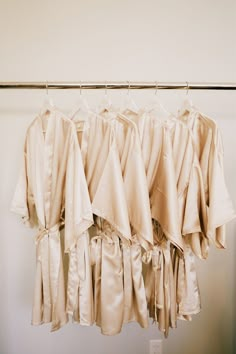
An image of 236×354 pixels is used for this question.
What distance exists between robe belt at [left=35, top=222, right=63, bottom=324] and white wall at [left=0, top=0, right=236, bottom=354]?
0.35 metres

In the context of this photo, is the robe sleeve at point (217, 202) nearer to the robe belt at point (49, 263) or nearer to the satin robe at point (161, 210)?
the satin robe at point (161, 210)

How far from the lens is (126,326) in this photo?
1.32 m

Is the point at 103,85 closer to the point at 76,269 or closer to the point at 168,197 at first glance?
the point at 168,197

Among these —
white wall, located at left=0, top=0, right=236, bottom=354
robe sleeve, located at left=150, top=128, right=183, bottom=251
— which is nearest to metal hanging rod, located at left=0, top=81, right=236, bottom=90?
robe sleeve, located at left=150, top=128, right=183, bottom=251

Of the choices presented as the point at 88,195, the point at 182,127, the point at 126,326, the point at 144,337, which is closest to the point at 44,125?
the point at 88,195

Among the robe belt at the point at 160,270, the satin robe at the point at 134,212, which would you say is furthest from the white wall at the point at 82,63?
the robe belt at the point at 160,270

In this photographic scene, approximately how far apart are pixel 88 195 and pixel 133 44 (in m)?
0.82

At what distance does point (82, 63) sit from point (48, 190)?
2.20 feet

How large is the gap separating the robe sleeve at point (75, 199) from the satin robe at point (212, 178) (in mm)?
452

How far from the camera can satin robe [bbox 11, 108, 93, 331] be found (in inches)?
36.5

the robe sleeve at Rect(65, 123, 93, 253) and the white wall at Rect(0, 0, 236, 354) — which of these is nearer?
the robe sleeve at Rect(65, 123, 93, 253)

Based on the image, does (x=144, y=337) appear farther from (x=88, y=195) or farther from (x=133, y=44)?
(x=133, y=44)

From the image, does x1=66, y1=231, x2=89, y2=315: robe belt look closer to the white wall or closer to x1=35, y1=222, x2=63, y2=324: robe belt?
x1=35, y1=222, x2=63, y2=324: robe belt

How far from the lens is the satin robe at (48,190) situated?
0.93 m
